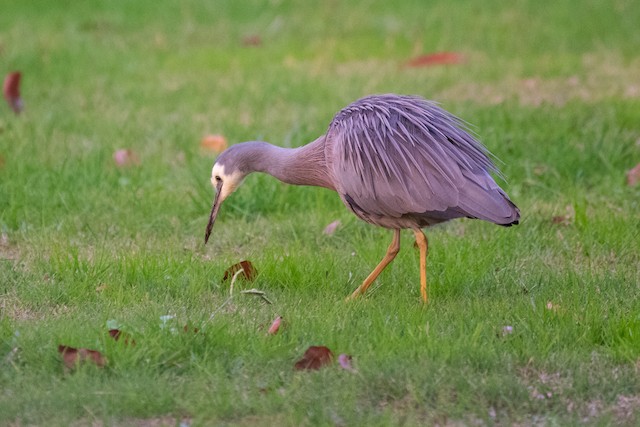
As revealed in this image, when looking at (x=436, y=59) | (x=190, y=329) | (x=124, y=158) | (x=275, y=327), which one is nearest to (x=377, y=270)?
(x=275, y=327)

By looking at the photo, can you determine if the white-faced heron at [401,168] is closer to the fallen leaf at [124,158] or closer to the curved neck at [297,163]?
the curved neck at [297,163]

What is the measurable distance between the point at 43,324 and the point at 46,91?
16.5ft

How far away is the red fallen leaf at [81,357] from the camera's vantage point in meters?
3.96

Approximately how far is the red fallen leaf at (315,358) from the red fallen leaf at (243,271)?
3.58 feet

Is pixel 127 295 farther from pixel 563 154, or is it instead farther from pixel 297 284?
Result: pixel 563 154

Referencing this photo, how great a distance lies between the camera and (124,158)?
277 inches

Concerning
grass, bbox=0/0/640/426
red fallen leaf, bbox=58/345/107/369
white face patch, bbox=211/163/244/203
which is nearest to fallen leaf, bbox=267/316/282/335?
grass, bbox=0/0/640/426

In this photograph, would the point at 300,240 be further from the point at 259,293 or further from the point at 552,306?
the point at 552,306

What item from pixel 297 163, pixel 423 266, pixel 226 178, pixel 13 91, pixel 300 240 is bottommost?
pixel 300 240

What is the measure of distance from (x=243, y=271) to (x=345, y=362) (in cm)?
116

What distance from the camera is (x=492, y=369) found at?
4.03 m

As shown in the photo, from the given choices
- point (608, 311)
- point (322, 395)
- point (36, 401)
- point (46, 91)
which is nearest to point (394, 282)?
point (608, 311)

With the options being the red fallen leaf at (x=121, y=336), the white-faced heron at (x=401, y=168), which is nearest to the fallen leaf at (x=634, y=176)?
the white-faced heron at (x=401, y=168)

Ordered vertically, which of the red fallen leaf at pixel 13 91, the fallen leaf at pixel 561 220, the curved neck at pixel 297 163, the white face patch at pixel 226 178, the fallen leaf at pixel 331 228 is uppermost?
the curved neck at pixel 297 163
